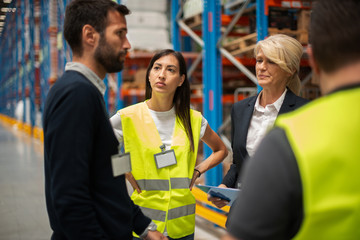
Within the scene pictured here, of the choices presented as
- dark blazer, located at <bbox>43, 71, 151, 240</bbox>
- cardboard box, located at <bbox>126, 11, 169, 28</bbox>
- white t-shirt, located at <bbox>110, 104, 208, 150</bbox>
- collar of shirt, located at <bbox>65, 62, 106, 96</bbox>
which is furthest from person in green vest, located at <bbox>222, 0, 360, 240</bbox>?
cardboard box, located at <bbox>126, 11, 169, 28</bbox>

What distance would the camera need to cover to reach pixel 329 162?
31.3 inches

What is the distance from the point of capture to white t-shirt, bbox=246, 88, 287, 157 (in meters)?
2.24

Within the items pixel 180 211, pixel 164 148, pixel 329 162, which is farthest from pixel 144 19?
pixel 329 162

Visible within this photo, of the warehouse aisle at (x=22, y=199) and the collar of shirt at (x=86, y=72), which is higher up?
the collar of shirt at (x=86, y=72)

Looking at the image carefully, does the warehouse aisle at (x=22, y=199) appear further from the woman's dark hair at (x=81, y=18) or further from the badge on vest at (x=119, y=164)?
the woman's dark hair at (x=81, y=18)

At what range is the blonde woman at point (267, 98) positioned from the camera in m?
2.19

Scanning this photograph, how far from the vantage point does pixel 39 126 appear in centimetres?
1650

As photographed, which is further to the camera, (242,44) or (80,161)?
(242,44)

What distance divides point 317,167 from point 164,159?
1631mm

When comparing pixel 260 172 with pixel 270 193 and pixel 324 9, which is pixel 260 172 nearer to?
pixel 270 193

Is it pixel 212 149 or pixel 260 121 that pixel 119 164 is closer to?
pixel 260 121

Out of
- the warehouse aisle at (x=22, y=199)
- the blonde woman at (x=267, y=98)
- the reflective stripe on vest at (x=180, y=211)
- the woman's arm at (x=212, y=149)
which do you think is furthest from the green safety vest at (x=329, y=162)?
the warehouse aisle at (x=22, y=199)

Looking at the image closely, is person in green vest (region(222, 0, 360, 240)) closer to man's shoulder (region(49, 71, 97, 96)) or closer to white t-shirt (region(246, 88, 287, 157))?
man's shoulder (region(49, 71, 97, 96))

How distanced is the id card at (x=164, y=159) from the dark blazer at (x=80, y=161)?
862 mm
